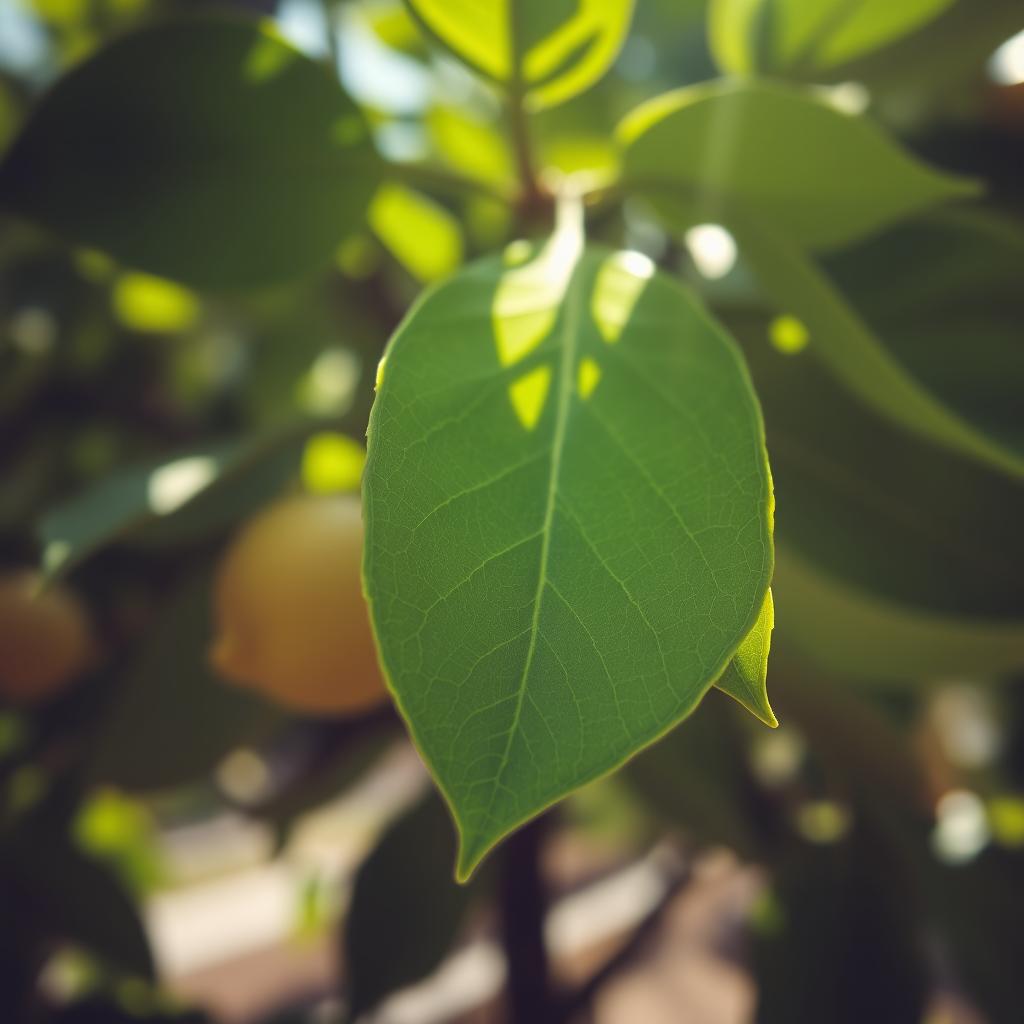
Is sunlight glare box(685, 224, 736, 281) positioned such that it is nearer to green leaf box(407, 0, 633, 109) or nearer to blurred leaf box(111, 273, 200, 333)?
green leaf box(407, 0, 633, 109)

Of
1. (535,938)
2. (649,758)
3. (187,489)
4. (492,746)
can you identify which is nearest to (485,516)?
(492,746)

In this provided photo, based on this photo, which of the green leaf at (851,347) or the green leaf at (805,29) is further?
the green leaf at (805,29)

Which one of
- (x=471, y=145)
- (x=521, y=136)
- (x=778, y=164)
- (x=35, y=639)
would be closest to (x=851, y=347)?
(x=778, y=164)

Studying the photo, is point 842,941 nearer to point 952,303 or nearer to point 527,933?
point 527,933

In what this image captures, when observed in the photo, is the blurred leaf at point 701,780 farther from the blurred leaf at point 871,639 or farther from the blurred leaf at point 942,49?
the blurred leaf at point 942,49

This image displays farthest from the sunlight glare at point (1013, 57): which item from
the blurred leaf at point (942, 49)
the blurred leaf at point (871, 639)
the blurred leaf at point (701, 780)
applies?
the blurred leaf at point (701, 780)

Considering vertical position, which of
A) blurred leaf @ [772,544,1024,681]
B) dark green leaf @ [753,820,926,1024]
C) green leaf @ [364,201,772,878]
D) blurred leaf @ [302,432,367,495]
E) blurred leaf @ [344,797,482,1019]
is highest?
green leaf @ [364,201,772,878]

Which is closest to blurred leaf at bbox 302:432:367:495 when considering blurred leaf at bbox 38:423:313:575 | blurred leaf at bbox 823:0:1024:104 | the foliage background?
the foliage background
